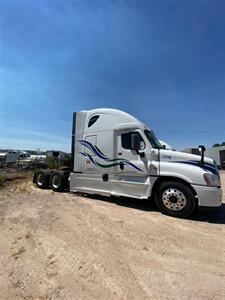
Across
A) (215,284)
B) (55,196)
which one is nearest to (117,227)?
(215,284)

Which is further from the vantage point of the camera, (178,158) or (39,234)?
(178,158)

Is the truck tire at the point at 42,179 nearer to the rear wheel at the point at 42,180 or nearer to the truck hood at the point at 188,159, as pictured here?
the rear wheel at the point at 42,180

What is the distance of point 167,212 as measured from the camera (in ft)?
17.9

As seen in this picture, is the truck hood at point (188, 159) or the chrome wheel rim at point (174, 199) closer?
the chrome wheel rim at point (174, 199)

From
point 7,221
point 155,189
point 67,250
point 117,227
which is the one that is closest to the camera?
point 67,250

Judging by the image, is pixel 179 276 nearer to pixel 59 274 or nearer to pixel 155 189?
pixel 59 274

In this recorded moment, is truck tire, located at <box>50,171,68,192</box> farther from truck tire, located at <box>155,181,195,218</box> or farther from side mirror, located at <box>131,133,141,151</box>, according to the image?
truck tire, located at <box>155,181,195,218</box>

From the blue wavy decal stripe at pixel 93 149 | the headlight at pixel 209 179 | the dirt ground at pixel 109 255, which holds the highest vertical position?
the blue wavy decal stripe at pixel 93 149

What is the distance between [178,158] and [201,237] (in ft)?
7.23

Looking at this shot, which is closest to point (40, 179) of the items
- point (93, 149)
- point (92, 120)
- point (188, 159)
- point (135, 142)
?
point (93, 149)

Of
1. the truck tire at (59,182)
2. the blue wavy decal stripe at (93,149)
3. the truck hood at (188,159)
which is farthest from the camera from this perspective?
the truck tire at (59,182)

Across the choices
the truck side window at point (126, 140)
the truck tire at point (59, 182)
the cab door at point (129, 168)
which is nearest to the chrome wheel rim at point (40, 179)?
the truck tire at point (59, 182)

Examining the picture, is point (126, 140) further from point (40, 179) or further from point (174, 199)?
point (40, 179)

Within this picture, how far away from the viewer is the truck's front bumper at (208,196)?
5.00 m
